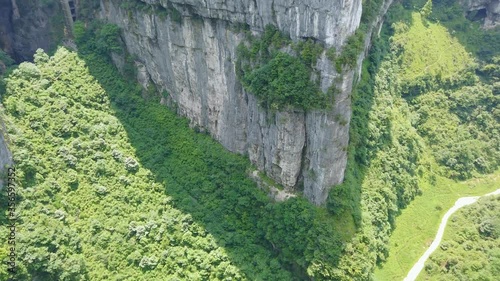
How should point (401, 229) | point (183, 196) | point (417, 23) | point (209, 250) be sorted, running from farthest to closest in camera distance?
1. point (417, 23)
2. point (401, 229)
3. point (183, 196)
4. point (209, 250)

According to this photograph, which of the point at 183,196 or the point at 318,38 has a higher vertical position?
the point at 318,38

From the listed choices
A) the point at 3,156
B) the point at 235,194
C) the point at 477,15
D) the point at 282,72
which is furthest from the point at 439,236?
the point at 3,156

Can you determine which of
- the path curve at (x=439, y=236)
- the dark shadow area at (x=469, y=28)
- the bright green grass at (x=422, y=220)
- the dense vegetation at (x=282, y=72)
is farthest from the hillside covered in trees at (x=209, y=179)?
the dark shadow area at (x=469, y=28)

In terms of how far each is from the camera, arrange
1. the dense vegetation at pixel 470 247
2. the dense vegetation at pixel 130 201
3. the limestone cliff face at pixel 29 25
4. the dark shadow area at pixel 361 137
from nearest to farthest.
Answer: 1. the dense vegetation at pixel 130 201
2. the dark shadow area at pixel 361 137
3. the dense vegetation at pixel 470 247
4. the limestone cliff face at pixel 29 25

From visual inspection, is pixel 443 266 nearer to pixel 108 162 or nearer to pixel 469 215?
pixel 469 215

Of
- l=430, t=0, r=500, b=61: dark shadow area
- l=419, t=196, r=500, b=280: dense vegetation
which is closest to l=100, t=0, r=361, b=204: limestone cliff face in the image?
l=419, t=196, r=500, b=280: dense vegetation

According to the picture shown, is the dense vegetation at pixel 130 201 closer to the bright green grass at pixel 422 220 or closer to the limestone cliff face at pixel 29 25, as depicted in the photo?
the limestone cliff face at pixel 29 25

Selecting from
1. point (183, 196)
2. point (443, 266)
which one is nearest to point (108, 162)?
point (183, 196)

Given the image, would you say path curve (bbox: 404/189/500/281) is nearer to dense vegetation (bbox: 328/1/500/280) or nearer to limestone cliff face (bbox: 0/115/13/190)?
dense vegetation (bbox: 328/1/500/280)

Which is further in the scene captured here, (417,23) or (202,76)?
(417,23)
